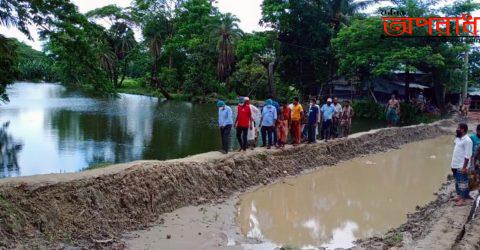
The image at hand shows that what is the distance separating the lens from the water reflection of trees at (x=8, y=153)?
14617 mm

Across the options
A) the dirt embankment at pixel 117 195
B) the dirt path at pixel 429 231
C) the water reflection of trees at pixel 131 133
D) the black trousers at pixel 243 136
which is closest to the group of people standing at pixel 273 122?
the black trousers at pixel 243 136

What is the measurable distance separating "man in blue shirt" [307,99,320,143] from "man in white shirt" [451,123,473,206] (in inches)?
238

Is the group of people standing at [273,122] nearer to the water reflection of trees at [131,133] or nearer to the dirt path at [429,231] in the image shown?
the water reflection of trees at [131,133]

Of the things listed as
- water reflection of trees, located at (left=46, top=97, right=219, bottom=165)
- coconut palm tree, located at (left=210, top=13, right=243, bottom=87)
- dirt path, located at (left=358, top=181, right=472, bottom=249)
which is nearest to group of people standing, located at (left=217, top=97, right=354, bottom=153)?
water reflection of trees, located at (left=46, top=97, right=219, bottom=165)

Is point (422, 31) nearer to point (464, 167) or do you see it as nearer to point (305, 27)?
point (305, 27)

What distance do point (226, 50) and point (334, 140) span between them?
2932 cm

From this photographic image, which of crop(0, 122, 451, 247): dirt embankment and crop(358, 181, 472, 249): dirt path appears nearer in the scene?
crop(358, 181, 472, 249): dirt path

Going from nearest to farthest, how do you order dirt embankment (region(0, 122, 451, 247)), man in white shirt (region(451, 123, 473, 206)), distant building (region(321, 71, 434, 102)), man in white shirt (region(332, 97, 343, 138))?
dirt embankment (region(0, 122, 451, 247))
man in white shirt (region(451, 123, 473, 206))
man in white shirt (region(332, 97, 343, 138))
distant building (region(321, 71, 434, 102))

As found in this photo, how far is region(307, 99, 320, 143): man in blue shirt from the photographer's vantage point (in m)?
15.3

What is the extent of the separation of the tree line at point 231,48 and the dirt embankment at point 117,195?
11.6 ft

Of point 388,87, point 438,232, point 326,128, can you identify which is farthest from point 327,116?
point 388,87

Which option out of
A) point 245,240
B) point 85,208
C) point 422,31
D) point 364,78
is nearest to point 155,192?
point 85,208

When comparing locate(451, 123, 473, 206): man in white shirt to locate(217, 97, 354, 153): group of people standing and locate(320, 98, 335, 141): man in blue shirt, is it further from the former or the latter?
locate(320, 98, 335, 141): man in blue shirt

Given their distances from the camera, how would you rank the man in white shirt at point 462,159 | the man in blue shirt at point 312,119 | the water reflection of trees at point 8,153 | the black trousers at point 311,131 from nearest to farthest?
the man in white shirt at point 462,159, the water reflection of trees at point 8,153, the man in blue shirt at point 312,119, the black trousers at point 311,131
